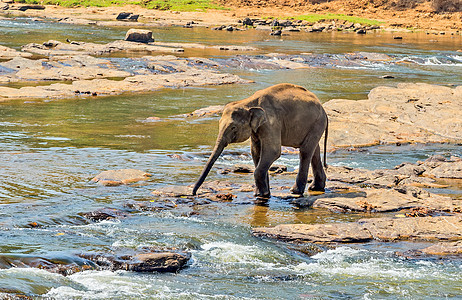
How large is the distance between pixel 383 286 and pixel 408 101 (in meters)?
17.1

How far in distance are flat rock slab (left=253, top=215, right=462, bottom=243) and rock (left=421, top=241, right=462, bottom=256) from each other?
29 centimetres

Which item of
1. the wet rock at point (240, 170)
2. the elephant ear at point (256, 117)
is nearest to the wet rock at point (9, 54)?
the wet rock at point (240, 170)

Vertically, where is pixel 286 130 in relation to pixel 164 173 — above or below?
above

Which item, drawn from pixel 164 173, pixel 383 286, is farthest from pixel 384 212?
pixel 164 173

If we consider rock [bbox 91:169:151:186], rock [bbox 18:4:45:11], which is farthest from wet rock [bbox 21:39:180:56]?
rock [bbox 18:4:45:11]

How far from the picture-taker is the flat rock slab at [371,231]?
9992 mm

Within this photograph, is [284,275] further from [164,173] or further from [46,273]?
[164,173]

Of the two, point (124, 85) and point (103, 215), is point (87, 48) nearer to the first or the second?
point (124, 85)

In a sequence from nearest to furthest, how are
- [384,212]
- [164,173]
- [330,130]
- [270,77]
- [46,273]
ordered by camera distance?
[46,273] → [384,212] → [164,173] → [330,130] → [270,77]

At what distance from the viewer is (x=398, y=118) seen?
22.0m

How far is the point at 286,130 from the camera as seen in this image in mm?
12555

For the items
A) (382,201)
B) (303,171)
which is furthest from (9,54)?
(382,201)

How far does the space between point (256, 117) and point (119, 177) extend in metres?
3.64

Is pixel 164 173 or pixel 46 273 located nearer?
pixel 46 273
